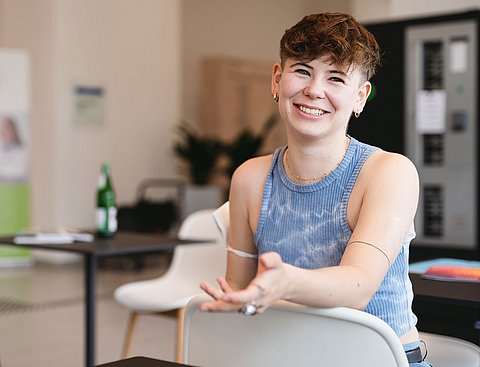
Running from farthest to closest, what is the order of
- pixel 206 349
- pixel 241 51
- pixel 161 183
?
pixel 241 51, pixel 161 183, pixel 206 349

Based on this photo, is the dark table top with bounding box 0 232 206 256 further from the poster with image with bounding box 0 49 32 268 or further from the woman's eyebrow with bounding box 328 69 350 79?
the poster with image with bounding box 0 49 32 268

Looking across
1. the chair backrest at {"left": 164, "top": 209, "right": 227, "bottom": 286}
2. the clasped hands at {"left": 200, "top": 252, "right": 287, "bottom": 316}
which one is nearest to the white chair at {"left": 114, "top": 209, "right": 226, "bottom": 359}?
the chair backrest at {"left": 164, "top": 209, "right": 227, "bottom": 286}

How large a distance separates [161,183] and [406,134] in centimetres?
482

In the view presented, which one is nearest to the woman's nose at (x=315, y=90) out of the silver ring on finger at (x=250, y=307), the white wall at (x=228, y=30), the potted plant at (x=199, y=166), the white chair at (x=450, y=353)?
the silver ring on finger at (x=250, y=307)

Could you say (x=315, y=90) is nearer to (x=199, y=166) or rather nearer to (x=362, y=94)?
(x=362, y=94)

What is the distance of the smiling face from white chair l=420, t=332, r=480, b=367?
36.0 inches

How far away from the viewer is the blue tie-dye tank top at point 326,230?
1.53m

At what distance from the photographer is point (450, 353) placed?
2.22m

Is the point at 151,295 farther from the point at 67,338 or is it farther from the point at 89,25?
the point at 89,25

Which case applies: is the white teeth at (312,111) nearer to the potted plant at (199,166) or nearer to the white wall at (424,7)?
the white wall at (424,7)

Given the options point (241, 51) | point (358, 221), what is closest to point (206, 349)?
point (358, 221)

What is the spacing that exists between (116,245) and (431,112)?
2321mm

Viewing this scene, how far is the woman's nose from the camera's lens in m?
1.47

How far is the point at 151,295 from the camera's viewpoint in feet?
11.4
